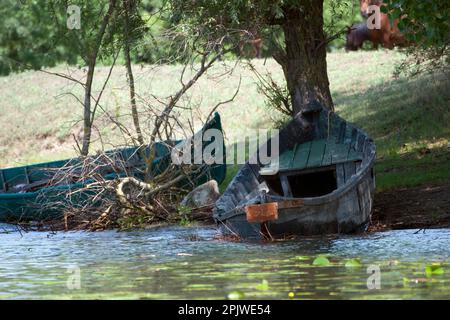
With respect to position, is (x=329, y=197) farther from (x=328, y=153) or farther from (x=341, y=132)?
(x=341, y=132)

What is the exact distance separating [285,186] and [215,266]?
387cm

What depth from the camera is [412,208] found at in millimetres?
16328

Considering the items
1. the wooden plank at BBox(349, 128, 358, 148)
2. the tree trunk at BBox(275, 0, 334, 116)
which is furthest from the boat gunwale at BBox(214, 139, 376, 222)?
the tree trunk at BBox(275, 0, 334, 116)

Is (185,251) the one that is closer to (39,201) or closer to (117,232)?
(117,232)

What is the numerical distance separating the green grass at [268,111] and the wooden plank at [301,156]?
163 cm

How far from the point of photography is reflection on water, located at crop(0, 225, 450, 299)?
10.6 m

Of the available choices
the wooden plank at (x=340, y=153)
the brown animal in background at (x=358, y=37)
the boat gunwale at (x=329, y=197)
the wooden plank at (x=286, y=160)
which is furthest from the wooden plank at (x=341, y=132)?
the brown animal in background at (x=358, y=37)

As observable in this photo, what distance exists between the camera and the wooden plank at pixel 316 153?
16225 mm

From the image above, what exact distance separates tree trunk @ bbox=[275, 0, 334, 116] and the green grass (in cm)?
141

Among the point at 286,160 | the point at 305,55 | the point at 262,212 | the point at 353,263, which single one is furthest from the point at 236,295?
the point at 305,55

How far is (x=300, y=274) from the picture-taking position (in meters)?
11.6

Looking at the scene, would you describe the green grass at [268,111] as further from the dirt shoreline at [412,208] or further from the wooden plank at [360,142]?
the wooden plank at [360,142]

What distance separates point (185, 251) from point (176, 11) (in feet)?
19.2
